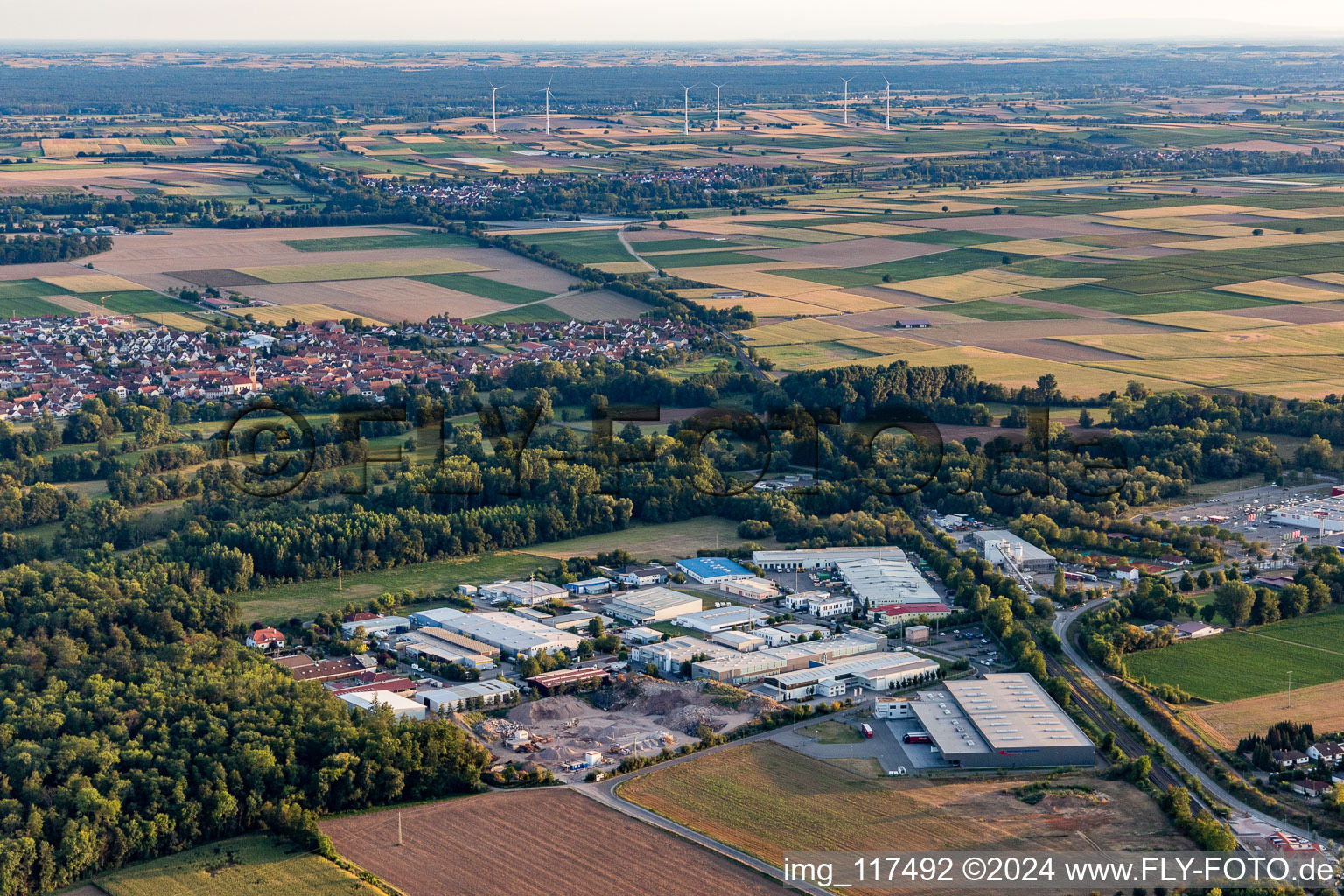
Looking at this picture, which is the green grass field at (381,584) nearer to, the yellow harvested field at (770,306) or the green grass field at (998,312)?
the yellow harvested field at (770,306)

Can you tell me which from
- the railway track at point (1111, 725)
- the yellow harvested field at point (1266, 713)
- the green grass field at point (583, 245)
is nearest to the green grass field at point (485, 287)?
the green grass field at point (583, 245)

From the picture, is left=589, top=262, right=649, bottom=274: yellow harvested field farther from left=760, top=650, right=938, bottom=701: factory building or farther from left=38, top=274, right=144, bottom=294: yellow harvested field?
left=760, top=650, right=938, bottom=701: factory building

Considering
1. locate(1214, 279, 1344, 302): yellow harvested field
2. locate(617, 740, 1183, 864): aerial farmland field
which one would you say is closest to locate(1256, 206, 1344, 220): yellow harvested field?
locate(1214, 279, 1344, 302): yellow harvested field

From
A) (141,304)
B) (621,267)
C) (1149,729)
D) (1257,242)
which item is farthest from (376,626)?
(1257,242)

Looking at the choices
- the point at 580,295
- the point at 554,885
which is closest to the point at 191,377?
the point at 580,295

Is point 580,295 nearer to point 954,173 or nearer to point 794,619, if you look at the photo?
point 794,619
